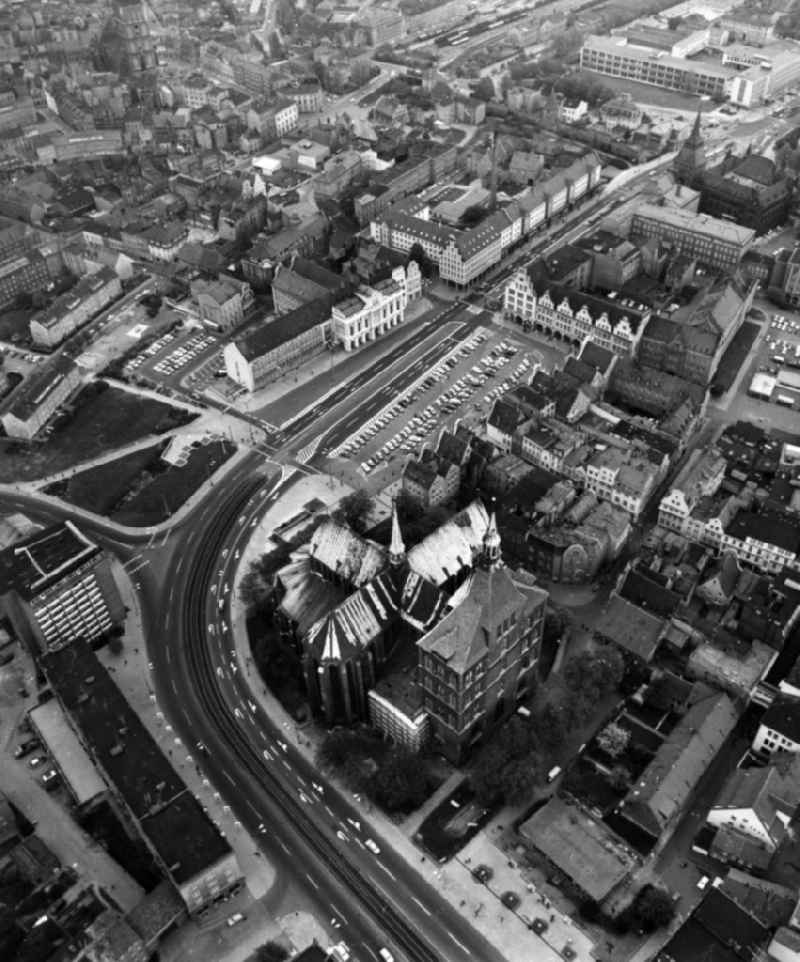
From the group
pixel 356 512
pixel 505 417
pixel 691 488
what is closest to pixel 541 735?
pixel 356 512

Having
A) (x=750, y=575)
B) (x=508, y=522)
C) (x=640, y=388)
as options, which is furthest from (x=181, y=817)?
(x=640, y=388)

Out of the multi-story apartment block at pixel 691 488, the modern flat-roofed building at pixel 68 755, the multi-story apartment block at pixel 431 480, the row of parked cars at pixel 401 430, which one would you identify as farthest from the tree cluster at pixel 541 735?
the row of parked cars at pixel 401 430

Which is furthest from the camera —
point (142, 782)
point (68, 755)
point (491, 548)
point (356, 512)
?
point (356, 512)

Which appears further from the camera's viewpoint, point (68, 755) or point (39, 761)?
point (39, 761)

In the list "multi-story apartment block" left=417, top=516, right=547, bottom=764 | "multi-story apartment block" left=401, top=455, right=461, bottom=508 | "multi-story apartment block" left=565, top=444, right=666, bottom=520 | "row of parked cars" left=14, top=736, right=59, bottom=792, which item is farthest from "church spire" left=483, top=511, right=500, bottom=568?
"row of parked cars" left=14, top=736, right=59, bottom=792

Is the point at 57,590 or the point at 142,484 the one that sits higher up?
the point at 57,590

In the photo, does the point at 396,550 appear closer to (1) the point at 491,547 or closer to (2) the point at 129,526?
(1) the point at 491,547
